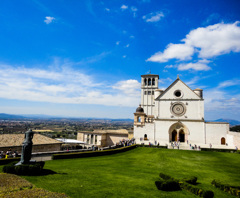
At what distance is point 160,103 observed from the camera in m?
44.0

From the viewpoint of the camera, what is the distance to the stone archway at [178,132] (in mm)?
41231

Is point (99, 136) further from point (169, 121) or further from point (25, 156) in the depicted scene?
point (25, 156)

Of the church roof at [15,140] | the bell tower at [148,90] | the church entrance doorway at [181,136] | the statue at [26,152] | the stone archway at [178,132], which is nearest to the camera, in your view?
→ the statue at [26,152]

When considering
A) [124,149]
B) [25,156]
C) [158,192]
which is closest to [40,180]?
[25,156]

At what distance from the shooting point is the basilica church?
39.2 meters

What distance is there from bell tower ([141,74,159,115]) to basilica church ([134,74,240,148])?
1379 centimetres

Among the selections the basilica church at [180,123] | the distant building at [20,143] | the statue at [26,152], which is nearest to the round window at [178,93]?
the basilica church at [180,123]

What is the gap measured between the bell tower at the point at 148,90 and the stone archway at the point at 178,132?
16.2m

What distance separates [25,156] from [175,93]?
126 feet

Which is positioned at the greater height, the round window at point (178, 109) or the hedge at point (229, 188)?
the round window at point (178, 109)

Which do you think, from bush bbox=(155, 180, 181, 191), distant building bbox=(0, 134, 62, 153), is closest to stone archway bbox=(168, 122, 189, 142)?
distant building bbox=(0, 134, 62, 153)

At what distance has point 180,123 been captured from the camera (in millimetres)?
41562

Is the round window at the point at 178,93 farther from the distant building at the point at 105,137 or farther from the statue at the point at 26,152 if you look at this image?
the statue at the point at 26,152

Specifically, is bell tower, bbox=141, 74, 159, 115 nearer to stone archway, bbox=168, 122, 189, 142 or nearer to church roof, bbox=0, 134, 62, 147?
stone archway, bbox=168, 122, 189, 142
